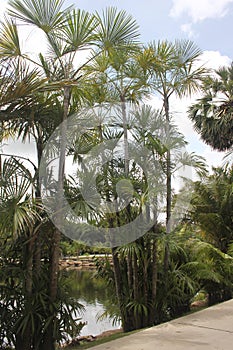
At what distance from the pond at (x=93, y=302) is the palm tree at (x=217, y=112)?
5417 millimetres

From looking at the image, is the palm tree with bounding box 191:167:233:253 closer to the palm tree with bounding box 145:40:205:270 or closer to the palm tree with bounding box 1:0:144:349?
the palm tree with bounding box 145:40:205:270

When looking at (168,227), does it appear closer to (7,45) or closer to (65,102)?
(65,102)

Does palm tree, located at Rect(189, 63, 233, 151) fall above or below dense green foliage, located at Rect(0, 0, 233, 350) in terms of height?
above

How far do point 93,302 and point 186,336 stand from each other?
15.2 feet

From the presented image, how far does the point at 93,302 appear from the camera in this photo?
7297 millimetres

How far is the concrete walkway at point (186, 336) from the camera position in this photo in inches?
106

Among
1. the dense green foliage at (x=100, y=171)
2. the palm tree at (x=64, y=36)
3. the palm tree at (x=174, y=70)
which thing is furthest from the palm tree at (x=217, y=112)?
the palm tree at (x=64, y=36)

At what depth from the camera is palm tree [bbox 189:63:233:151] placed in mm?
9685

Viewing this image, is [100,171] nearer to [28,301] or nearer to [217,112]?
[28,301]

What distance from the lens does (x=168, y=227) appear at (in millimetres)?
4516

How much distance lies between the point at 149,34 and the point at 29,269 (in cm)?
343

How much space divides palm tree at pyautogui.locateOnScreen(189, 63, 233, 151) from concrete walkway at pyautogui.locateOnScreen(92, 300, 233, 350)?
23.3 ft

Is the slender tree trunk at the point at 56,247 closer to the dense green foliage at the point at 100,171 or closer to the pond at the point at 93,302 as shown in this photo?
the dense green foliage at the point at 100,171

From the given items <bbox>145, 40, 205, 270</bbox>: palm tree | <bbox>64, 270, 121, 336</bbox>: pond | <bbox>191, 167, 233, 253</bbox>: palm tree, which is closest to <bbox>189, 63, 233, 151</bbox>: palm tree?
<bbox>191, 167, 233, 253</bbox>: palm tree
